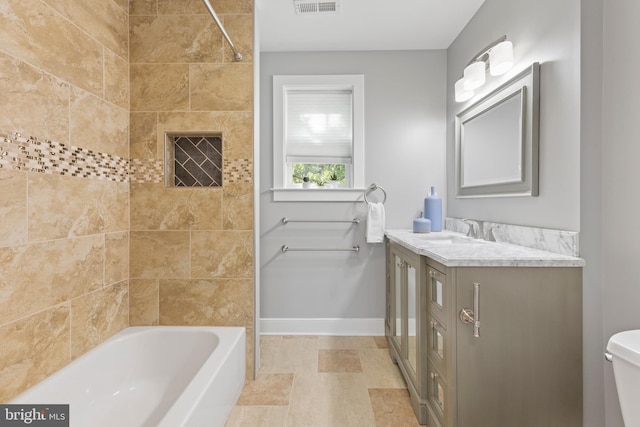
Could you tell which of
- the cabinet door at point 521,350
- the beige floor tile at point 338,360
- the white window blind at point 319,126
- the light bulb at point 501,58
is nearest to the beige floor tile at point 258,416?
the beige floor tile at point 338,360

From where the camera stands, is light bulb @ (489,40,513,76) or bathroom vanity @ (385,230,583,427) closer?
bathroom vanity @ (385,230,583,427)

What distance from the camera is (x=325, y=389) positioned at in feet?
6.52

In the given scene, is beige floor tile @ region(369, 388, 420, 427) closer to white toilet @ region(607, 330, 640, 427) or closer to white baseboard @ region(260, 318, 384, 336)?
white baseboard @ region(260, 318, 384, 336)

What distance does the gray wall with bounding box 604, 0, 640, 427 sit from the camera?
4.07ft

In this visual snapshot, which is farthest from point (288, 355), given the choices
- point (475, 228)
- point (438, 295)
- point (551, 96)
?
point (551, 96)

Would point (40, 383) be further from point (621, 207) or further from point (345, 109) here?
point (345, 109)

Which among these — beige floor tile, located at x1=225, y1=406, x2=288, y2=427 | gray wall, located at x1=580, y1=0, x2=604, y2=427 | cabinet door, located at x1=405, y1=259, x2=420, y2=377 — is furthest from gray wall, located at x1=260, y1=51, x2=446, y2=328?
gray wall, located at x1=580, y1=0, x2=604, y2=427

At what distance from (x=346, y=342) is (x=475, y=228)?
4.39ft

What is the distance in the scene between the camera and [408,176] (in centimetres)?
279

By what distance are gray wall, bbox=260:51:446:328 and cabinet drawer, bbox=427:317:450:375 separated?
1173 mm

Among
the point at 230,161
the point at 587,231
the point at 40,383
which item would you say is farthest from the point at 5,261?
the point at 587,231

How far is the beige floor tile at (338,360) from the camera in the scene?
2219mm

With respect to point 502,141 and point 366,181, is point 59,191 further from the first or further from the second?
point 502,141

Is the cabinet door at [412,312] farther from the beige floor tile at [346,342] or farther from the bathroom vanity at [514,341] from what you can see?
the beige floor tile at [346,342]
